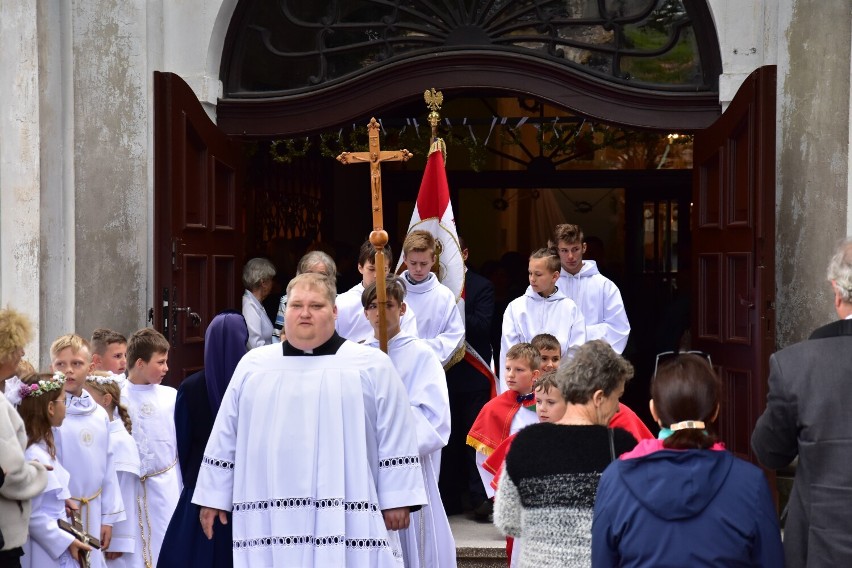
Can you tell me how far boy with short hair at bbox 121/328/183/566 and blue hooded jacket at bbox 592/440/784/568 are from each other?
12.3ft

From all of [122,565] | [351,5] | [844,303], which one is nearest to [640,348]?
[351,5]

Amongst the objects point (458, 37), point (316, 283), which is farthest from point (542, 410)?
point (458, 37)

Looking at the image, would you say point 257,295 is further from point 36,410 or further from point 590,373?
point 590,373

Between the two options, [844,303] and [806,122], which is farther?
[806,122]

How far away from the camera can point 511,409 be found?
6883 mm

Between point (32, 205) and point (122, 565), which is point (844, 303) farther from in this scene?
point (32, 205)

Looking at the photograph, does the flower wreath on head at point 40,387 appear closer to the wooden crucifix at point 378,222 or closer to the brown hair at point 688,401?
the wooden crucifix at point 378,222

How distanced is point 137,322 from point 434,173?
92.4 inches

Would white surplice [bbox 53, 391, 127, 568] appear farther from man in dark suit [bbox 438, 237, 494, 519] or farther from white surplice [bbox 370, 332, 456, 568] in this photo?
man in dark suit [bbox 438, 237, 494, 519]

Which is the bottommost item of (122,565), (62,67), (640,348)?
(122,565)

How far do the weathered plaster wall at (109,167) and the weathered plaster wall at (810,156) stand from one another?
14.1 ft

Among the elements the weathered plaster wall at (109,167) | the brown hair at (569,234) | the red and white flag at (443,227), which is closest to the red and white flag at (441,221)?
the red and white flag at (443,227)

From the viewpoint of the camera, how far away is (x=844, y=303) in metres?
4.38

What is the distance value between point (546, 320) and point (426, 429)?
263 centimetres
